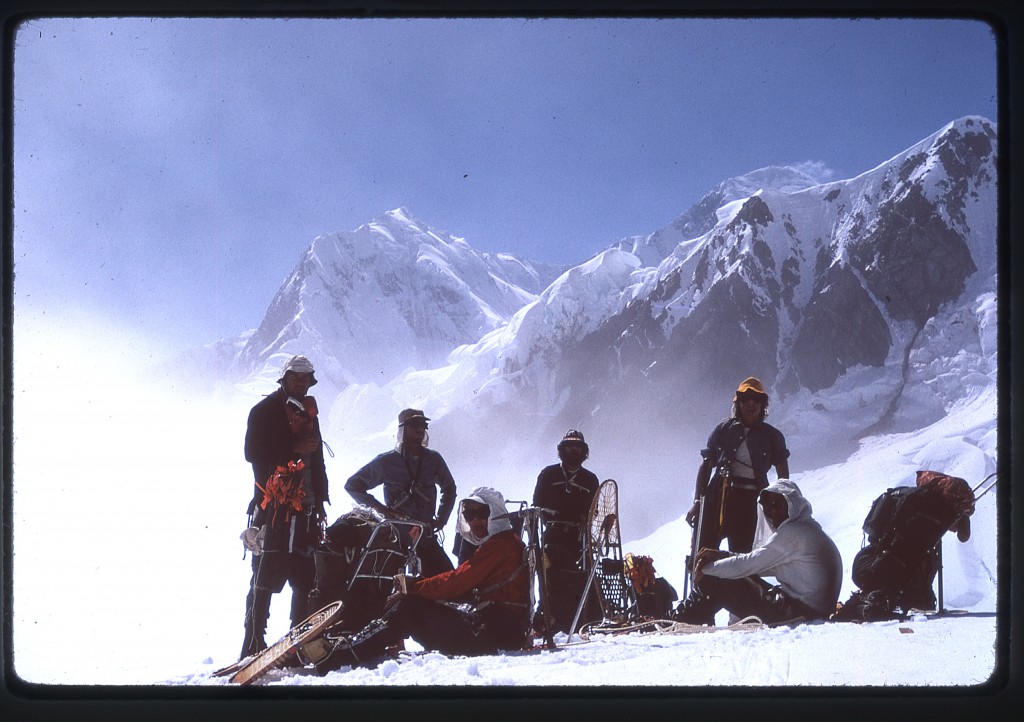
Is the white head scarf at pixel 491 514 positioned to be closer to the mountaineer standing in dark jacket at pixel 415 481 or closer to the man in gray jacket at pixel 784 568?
the mountaineer standing in dark jacket at pixel 415 481

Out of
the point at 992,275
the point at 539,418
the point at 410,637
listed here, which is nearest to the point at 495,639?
the point at 410,637

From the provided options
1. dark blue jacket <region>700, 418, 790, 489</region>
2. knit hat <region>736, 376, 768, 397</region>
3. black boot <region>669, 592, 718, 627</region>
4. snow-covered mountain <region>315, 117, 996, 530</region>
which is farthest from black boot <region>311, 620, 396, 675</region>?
knit hat <region>736, 376, 768, 397</region>

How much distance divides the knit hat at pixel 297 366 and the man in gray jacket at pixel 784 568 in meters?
2.20

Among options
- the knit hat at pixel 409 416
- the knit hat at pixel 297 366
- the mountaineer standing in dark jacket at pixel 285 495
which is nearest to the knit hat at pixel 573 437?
the knit hat at pixel 409 416

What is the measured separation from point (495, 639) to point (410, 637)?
0.37m

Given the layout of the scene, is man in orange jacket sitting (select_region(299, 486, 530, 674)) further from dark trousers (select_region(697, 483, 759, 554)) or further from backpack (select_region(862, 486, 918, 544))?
backpack (select_region(862, 486, 918, 544))

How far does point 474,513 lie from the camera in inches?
152

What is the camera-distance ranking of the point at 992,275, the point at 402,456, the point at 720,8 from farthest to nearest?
the point at 402,456 < the point at 992,275 < the point at 720,8

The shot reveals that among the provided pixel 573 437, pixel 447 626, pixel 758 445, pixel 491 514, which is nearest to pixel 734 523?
pixel 758 445

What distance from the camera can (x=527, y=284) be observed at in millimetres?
5676

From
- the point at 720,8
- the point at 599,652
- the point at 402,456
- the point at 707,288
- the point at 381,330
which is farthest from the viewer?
the point at 707,288

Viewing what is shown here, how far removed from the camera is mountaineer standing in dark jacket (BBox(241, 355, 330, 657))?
3.92 metres

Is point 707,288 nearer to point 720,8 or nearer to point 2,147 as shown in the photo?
point 720,8

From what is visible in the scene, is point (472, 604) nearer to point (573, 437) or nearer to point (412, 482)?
point (412, 482)
